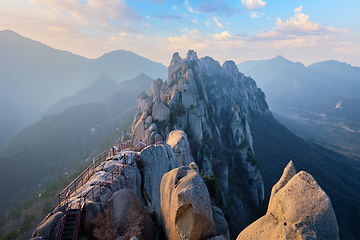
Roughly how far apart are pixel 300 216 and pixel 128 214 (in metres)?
11.7

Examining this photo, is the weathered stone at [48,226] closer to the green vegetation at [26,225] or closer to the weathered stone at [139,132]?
the weathered stone at [139,132]

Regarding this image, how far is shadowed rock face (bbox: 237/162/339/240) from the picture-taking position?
6995mm

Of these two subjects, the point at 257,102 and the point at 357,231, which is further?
the point at 257,102

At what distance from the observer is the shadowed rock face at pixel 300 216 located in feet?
22.9

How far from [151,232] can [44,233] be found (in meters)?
7.71

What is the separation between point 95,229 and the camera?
1278 cm

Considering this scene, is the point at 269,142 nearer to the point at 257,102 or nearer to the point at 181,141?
the point at 257,102

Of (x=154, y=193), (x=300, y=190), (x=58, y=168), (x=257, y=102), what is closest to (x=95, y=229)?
(x=154, y=193)

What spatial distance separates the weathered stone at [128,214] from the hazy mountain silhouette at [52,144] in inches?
3159

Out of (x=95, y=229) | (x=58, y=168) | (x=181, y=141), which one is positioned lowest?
(x=58, y=168)

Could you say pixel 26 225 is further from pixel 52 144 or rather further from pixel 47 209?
pixel 52 144

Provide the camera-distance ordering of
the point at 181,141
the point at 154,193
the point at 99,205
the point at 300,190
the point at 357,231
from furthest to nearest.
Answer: the point at 357,231
the point at 181,141
the point at 154,193
the point at 99,205
the point at 300,190

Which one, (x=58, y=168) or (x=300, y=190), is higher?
(x=300, y=190)

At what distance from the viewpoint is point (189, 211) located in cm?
1143
